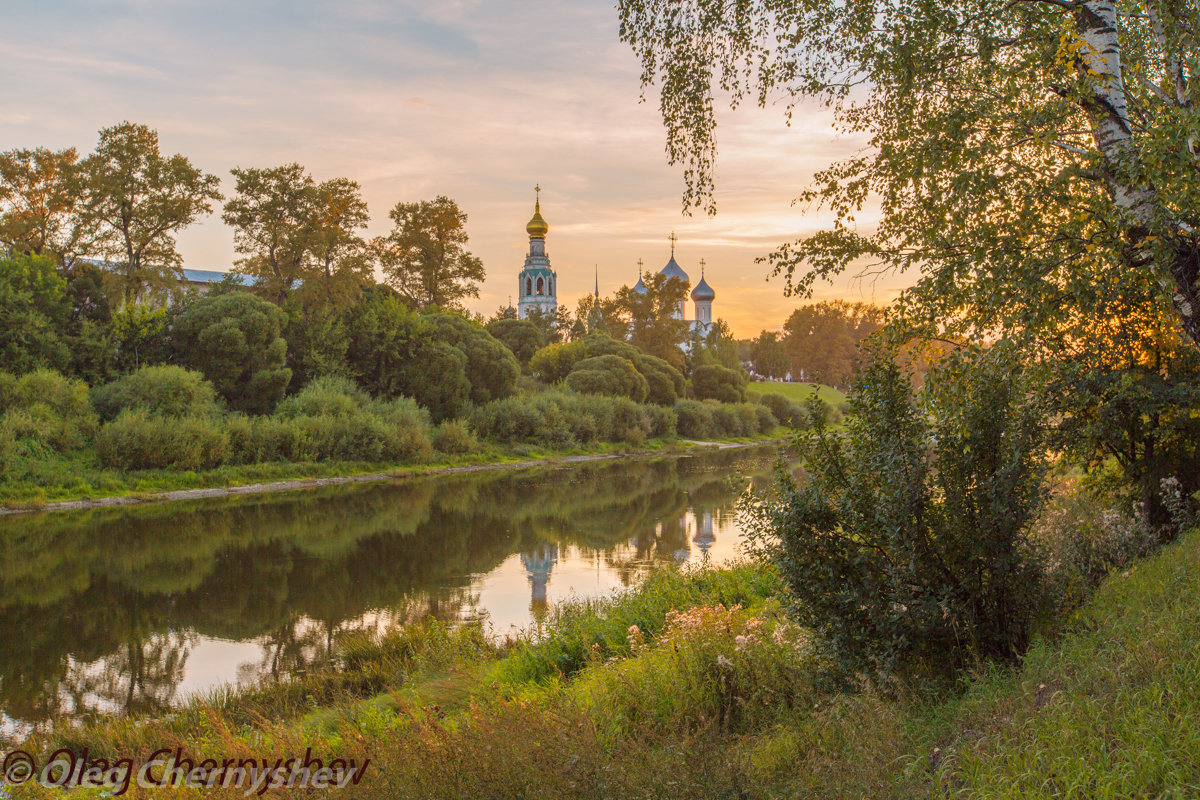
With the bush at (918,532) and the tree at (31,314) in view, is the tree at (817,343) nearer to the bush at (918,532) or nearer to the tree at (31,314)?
the tree at (31,314)

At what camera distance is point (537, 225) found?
9525 cm

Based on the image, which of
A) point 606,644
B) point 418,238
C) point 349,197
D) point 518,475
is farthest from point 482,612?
point 418,238

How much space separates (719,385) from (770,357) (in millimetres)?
43135

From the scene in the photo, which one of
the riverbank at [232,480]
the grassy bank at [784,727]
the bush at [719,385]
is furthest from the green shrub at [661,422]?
the grassy bank at [784,727]

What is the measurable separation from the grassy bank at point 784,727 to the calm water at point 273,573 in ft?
5.52

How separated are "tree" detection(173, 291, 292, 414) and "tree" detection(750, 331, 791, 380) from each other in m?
83.2

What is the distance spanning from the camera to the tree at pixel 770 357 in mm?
113000

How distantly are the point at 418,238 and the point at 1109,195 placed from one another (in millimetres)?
48750

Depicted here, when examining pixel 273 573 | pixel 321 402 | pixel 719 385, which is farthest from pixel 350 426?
pixel 719 385

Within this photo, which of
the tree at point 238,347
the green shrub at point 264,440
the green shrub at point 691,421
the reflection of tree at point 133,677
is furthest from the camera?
the green shrub at point 691,421

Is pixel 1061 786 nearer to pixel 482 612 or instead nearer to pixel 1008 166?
pixel 1008 166

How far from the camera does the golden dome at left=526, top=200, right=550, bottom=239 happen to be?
92.9m

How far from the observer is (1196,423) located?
29.3 feet

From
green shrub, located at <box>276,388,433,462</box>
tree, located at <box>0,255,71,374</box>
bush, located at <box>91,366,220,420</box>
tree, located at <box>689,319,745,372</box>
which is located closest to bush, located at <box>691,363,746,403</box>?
tree, located at <box>689,319,745,372</box>
